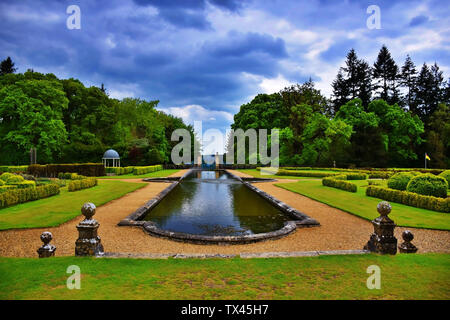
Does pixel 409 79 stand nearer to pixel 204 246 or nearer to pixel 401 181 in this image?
pixel 401 181

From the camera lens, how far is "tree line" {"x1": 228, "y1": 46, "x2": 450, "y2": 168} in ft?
117

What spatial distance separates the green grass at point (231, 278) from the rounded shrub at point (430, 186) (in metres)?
8.04

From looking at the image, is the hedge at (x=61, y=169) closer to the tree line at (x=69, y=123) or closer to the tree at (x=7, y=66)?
the tree line at (x=69, y=123)

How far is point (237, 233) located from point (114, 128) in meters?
38.3

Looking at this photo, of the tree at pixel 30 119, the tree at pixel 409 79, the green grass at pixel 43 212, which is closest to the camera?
the green grass at pixel 43 212

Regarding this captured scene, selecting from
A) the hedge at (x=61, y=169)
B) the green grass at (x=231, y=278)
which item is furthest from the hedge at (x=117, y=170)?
the green grass at (x=231, y=278)

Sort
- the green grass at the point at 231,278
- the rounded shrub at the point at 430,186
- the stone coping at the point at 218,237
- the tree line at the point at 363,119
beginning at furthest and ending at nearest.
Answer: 1. the tree line at the point at 363,119
2. the rounded shrub at the point at 430,186
3. the stone coping at the point at 218,237
4. the green grass at the point at 231,278

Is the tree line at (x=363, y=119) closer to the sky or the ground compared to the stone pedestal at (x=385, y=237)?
closer to the sky

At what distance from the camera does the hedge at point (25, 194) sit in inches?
431

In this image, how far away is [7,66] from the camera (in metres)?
47.8

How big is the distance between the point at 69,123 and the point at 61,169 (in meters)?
16.0

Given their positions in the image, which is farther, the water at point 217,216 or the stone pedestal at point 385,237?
the water at point 217,216

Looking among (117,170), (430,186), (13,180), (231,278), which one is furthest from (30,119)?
(430,186)
